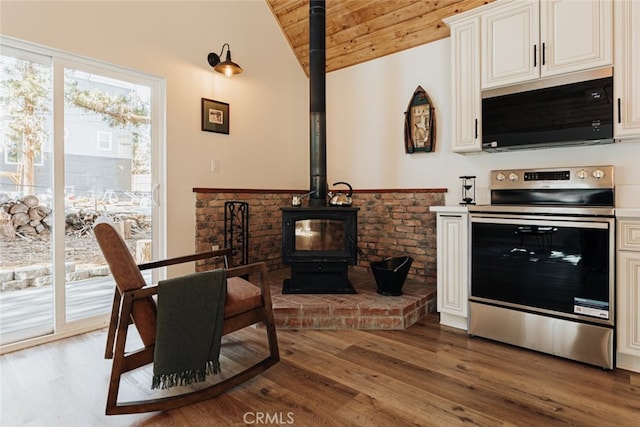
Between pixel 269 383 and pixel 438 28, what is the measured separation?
3308 mm

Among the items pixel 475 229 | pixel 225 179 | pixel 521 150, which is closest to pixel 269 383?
pixel 475 229

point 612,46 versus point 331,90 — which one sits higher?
point 331,90

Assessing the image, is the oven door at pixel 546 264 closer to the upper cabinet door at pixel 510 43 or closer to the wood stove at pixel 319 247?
the wood stove at pixel 319 247

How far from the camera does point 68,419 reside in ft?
5.38

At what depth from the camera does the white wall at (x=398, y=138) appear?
305 centimetres

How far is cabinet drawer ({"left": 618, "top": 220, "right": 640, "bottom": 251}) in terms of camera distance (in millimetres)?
1998

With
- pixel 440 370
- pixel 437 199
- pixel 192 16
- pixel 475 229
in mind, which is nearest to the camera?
pixel 440 370

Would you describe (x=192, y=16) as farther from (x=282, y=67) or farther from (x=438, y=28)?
(x=438, y=28)

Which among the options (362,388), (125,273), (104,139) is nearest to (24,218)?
(104,139)

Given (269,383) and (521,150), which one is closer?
(269,383)

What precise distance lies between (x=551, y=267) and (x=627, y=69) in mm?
1345

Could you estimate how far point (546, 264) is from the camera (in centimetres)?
228

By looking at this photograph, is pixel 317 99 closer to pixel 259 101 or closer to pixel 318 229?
pixel 259 101

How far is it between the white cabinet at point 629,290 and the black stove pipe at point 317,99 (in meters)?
2.05
